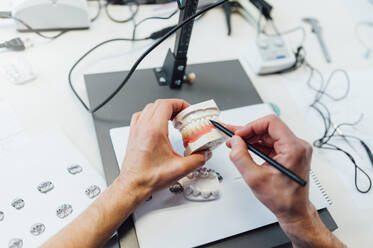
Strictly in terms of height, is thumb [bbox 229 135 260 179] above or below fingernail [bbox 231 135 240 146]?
below

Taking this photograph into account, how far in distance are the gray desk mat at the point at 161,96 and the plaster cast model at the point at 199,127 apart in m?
0.19

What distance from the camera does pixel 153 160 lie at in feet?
1.81

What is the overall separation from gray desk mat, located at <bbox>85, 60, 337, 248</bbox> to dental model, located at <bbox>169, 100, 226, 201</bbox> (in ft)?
0.34

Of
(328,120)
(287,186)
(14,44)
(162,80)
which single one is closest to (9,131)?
(14,44)

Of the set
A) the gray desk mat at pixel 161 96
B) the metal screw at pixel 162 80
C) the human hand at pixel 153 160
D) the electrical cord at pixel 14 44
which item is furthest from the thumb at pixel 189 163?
the electrical cord at pixel 14 44

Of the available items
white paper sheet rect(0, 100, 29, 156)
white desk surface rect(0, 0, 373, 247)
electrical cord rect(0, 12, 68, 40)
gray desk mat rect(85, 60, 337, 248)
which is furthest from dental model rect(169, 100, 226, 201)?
electrical cord rect(0, 12, 68, 40)

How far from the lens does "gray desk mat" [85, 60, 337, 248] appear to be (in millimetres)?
602

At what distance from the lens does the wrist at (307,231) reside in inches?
21.9

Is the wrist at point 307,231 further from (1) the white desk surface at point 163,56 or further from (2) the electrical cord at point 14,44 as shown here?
(2) the electrical cord at point 14,44

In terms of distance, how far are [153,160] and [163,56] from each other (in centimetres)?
50

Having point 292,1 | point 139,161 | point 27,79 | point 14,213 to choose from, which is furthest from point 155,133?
point 292,1

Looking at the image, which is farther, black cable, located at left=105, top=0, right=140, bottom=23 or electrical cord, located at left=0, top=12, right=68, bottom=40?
black cable, located at left=105, top=0, right=140, bottom=23

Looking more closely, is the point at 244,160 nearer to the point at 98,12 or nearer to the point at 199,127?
the point at 199,127

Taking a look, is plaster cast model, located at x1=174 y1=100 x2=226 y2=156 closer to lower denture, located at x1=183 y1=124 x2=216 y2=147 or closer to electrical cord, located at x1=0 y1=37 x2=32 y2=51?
lower denture, located at x1=183 y1=124 x2=216 y2=147
